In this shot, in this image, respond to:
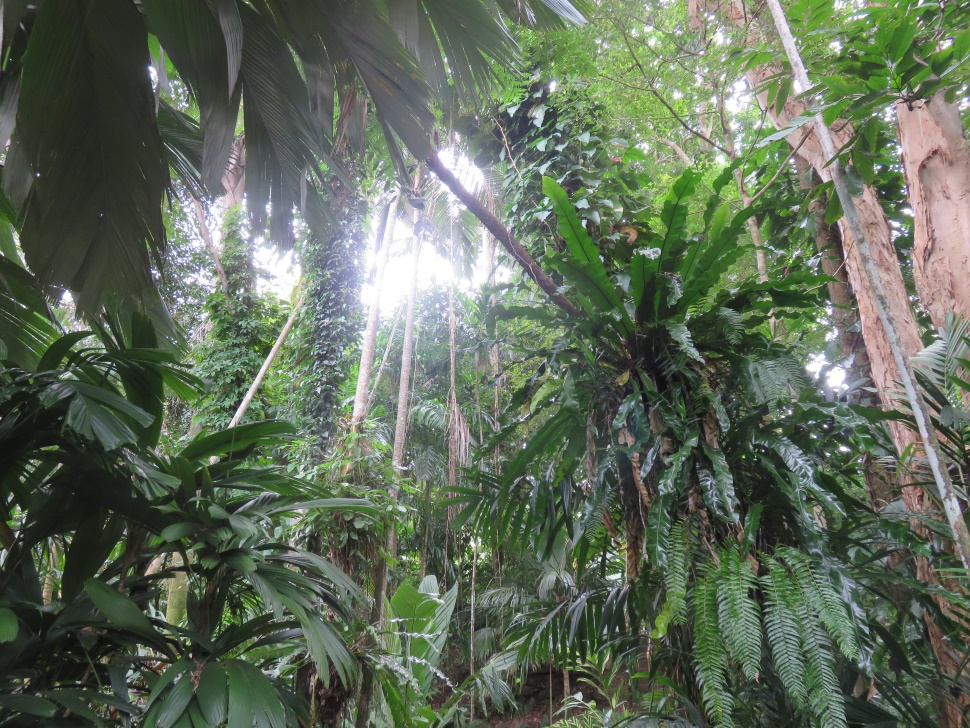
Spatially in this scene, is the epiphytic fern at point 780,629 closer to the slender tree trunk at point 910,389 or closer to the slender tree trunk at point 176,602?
the slender tree trunk at point 910,389

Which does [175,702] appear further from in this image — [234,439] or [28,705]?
[234,439]

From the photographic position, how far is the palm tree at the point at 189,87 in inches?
54.2

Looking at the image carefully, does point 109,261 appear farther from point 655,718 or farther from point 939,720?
point 939,720

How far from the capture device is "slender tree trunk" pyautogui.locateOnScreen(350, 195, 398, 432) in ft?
11.1

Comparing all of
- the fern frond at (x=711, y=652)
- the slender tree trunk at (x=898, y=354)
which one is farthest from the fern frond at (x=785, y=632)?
the slender tree trunk at (x=898, y=354)

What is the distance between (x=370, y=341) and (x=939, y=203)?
3101 mm

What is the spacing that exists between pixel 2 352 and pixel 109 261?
865 mm

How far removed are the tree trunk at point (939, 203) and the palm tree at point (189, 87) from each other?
1775 millimetres

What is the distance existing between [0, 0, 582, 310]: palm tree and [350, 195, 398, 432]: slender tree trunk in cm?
175

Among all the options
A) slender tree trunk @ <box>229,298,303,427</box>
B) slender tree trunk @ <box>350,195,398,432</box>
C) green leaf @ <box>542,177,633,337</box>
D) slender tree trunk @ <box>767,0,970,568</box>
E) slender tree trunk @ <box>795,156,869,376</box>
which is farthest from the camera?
slender tree trunk @ <box>229,298,303,427</box>

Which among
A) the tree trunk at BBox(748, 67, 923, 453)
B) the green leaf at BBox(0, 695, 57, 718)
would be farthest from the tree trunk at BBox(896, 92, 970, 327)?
the green leaf at BBox(0, 695, 57, 718)

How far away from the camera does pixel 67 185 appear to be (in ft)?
4.72

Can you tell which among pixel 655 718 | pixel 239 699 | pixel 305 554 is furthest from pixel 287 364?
pixel 655 718

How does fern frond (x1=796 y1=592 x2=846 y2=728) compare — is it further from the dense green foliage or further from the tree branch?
the tree branch
